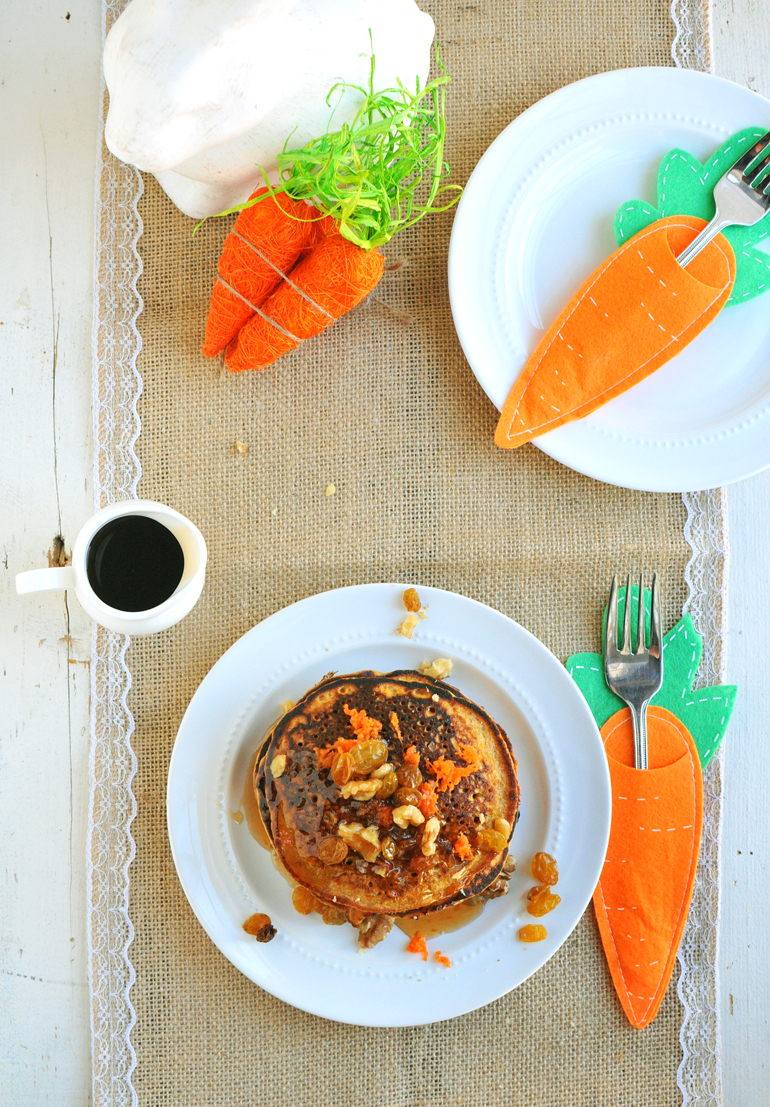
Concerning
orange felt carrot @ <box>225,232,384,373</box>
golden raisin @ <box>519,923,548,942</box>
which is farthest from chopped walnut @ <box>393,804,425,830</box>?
orange felt carrot @ <box>225,232,384,373</box>

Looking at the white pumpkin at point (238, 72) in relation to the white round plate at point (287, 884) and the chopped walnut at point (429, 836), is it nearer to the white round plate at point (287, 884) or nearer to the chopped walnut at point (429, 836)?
the white round plate at point (287, 884)

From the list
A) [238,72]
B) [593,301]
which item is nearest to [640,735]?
[593,301]

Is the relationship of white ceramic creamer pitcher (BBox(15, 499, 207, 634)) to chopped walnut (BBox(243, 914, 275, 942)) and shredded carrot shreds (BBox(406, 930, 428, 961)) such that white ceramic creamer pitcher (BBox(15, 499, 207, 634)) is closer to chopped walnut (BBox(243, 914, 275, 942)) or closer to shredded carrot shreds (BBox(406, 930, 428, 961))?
chopped walnut (BBox(243, 914, 275, 942))

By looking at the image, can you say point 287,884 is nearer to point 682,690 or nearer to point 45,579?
point 45,579

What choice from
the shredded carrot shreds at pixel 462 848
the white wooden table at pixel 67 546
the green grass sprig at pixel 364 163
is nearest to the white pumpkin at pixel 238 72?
the green grass sprig at pixel 364 163

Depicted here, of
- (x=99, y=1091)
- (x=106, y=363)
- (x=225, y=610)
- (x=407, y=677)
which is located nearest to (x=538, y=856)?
(x=407, y=677)
